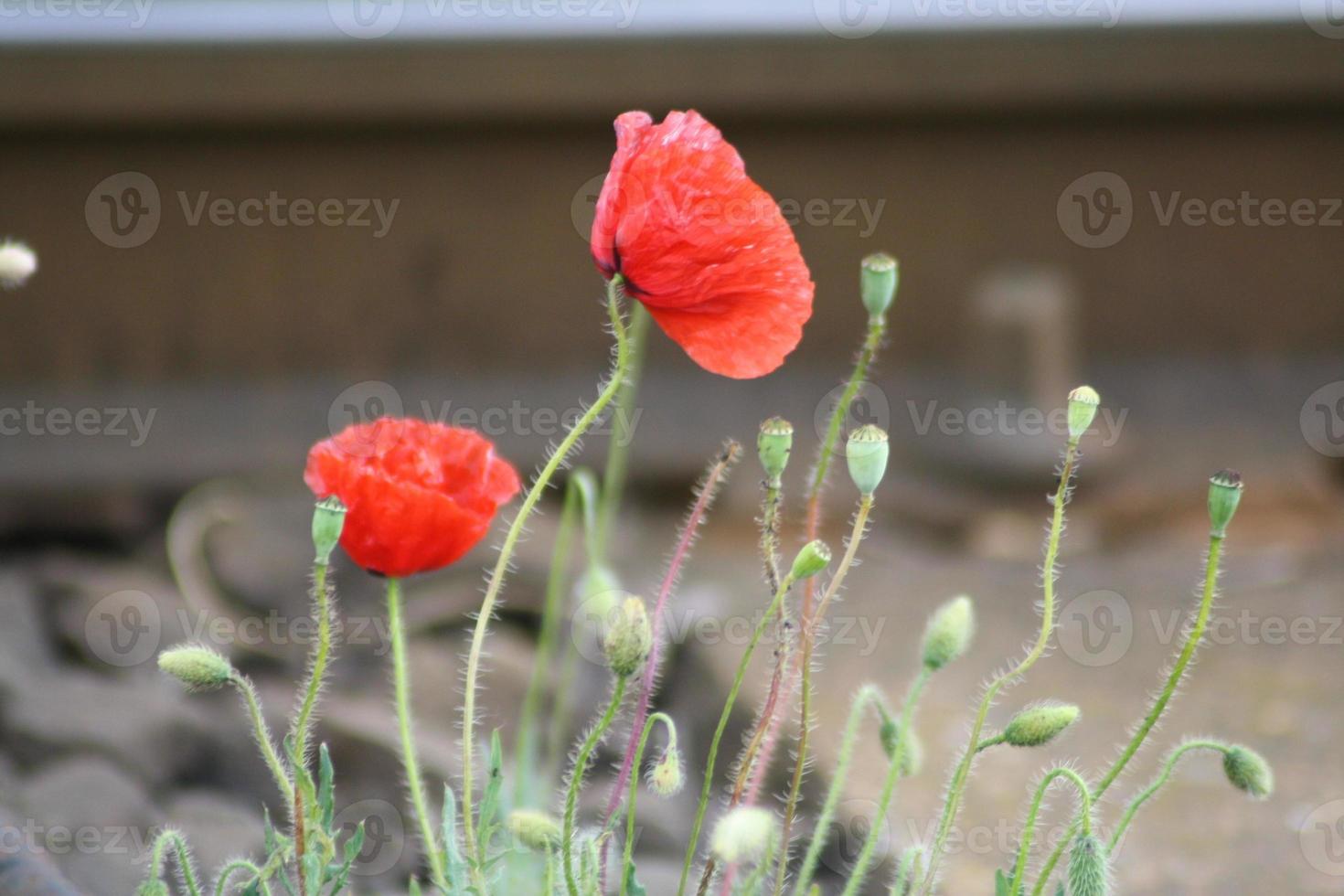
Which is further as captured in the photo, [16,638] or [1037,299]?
[1037,299]

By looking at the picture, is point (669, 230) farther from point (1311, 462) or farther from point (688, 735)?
point (1311, 462)

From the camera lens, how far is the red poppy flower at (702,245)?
0.79 meters

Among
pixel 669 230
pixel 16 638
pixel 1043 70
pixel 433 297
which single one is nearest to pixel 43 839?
pixel 16 638

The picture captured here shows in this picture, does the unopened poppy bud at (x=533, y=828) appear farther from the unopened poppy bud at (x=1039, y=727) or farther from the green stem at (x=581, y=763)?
the unopened poppy bud at (x=1039, y=727)

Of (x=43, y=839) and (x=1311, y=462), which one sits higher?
(x=1311, y=462)

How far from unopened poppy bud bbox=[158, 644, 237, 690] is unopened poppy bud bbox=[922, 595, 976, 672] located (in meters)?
0.38

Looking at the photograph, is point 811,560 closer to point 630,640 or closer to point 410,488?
point 630,640

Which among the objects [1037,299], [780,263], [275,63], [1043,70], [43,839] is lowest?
[43,839]

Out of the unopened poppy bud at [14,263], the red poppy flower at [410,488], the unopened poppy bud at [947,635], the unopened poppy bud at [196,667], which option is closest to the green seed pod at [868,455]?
the unopened poppy bud at [947,635]

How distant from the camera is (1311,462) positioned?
327cm

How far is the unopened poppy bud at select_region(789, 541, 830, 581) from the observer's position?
72cm

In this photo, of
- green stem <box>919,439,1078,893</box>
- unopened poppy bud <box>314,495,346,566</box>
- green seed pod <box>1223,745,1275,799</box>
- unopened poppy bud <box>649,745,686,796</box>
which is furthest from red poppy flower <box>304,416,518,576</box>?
green seed pod <box>1223,745,1275,799</box>

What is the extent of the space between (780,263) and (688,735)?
106 cm

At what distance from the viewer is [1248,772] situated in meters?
0.79
